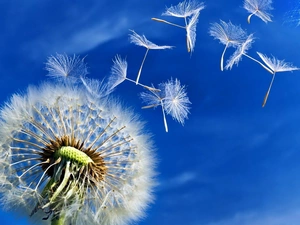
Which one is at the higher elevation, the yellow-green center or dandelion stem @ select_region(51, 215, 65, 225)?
the yellow-green center

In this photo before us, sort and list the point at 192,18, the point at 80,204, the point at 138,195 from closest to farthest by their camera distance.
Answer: the point at 192,18
the point at 80,204
the point at 138,195

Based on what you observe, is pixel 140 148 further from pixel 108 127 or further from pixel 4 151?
pixel 4 151

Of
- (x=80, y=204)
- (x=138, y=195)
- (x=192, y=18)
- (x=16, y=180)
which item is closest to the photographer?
(x=192, y=18)

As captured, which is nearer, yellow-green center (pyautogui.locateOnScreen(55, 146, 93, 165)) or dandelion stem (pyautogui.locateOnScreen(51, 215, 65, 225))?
dandelion stem (pyautogui.locateOnScreen(51, 215, 65, 225))

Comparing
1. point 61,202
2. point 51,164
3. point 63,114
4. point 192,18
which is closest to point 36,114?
point 63,114

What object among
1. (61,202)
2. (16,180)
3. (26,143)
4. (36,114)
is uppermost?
(36,114)
